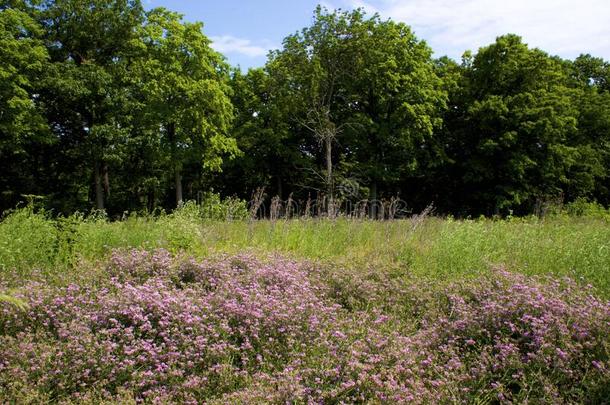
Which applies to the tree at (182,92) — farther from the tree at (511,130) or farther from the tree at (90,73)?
the tree at (511,130)

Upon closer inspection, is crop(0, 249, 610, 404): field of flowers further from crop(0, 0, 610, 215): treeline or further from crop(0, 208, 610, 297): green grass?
crop(0, 0, 610, 215): treeline

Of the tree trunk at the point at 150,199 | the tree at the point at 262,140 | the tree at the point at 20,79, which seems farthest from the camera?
the tree trunk at the point at 150,199

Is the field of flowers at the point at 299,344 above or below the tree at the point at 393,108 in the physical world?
below

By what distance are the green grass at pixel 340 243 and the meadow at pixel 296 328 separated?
48 millimetres

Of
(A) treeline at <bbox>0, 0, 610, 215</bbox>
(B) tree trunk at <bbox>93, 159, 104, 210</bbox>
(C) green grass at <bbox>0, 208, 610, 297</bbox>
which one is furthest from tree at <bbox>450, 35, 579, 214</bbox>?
(B) tree trunk at <bbox>93, 159, 104, 210</bbox>

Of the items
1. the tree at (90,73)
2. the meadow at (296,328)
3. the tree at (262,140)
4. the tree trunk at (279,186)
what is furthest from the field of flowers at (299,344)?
the tree trunk at (279,186)

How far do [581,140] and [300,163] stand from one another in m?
17.6

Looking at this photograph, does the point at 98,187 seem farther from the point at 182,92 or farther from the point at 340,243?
the point at 340,243

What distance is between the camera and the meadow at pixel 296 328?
12.2ft

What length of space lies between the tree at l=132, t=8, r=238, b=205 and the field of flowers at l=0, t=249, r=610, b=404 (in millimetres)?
17350

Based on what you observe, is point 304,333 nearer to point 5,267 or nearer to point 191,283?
point 191,283

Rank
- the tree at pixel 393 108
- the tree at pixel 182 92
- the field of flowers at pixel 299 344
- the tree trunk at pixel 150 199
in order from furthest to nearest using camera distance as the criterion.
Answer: the tree trunk at pixel 150 199, the tree at pixel 393 108, the tree at pixel 182 92, the field of flowers at pixel 299 344

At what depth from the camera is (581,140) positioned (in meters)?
29.7

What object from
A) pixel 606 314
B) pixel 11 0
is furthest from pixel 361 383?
pixel 11 0
